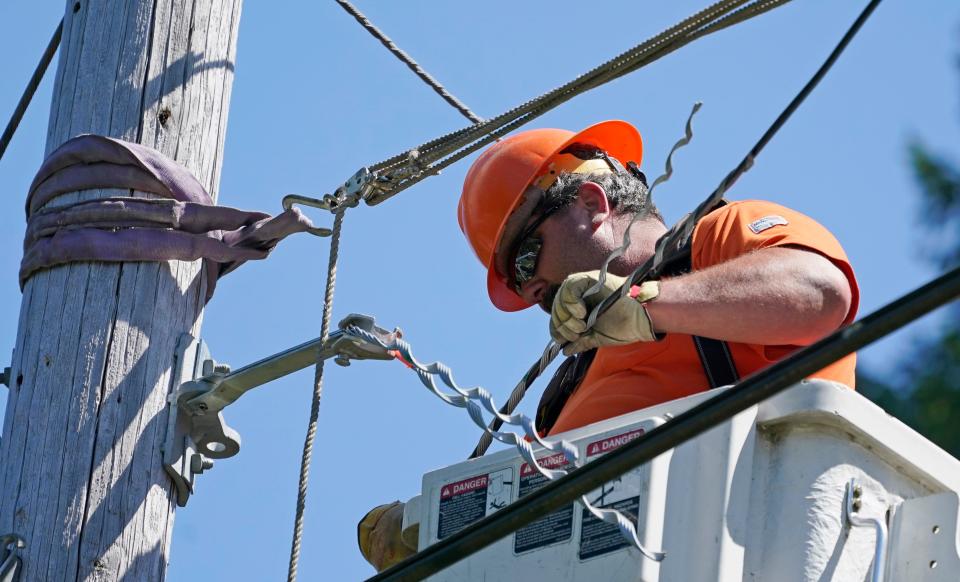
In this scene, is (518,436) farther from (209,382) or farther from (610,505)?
(209,382)

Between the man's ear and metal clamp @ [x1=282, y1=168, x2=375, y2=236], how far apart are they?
599 mm

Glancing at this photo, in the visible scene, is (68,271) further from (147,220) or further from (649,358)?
(649,358)

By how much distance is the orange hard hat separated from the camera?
4734mm

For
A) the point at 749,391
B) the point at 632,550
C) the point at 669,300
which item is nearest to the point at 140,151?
the point at 669,300

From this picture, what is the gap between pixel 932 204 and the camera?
1898 cm

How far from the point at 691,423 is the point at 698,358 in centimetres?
142

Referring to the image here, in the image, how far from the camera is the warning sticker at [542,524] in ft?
11.1

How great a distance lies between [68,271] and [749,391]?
85.6 inches

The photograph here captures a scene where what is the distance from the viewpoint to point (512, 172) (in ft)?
15.7

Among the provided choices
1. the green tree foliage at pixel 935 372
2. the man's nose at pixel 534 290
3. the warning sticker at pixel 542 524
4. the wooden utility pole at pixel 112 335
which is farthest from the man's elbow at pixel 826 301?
the green tree foliage at pixel 935 372

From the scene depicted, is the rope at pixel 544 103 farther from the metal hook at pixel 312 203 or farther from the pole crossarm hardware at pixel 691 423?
the pole crossarm hardware at pixel 691 423

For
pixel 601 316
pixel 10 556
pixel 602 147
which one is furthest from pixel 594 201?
pixel 10 556

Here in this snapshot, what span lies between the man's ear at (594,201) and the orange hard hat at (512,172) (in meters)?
0.11

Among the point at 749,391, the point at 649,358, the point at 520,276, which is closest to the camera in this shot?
the point at 749,391
